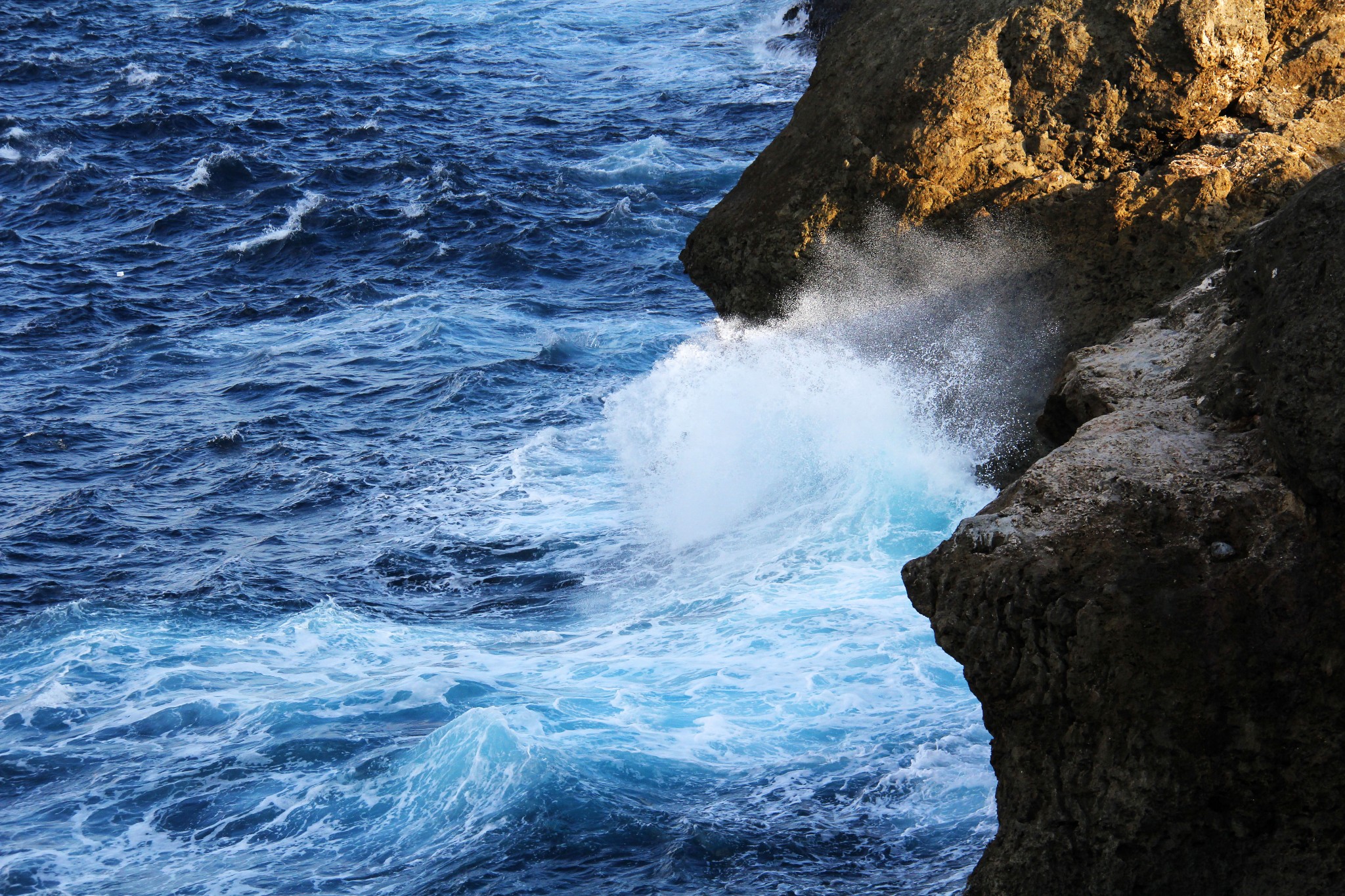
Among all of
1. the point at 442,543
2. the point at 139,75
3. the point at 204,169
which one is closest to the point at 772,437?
the point at 442,543

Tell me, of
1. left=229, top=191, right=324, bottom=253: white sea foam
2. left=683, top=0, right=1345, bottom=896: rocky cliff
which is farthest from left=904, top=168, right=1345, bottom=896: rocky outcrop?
left=229, top=191, right=324, bottom=253: white sea foam

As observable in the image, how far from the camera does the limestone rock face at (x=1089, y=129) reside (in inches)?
328

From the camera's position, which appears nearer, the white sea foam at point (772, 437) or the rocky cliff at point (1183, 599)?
the rocky cliff at point (1183, 599)

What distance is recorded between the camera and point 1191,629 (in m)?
4.72

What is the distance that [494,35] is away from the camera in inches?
1150

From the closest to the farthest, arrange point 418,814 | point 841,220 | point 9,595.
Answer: point 418,814 → point 841,220 → point 9,595

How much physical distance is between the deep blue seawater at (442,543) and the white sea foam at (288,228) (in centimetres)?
9

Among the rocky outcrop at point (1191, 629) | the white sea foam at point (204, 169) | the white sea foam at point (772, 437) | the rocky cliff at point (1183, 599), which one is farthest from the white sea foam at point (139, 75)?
the rocky outcrop at point (1191, 629)

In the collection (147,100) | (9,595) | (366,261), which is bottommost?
(9,595)

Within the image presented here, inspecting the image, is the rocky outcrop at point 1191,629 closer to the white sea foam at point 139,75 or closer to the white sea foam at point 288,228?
the white sea foam at point 288,228

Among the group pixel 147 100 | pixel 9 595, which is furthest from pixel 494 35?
pixel 9 595

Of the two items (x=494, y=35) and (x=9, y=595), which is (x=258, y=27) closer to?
(x=494, y=35)

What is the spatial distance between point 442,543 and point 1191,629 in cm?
766

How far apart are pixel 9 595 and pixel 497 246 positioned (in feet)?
30.8
